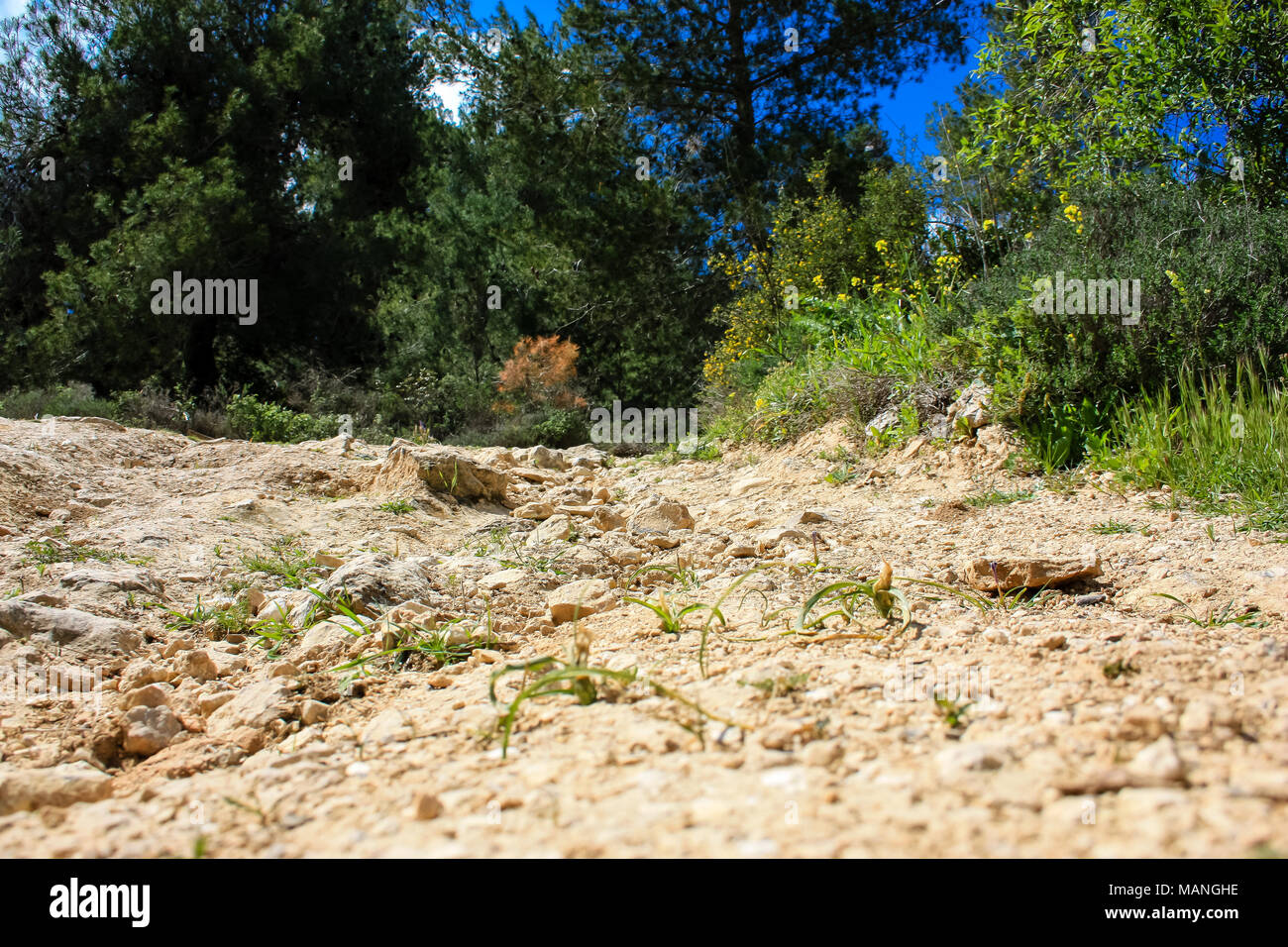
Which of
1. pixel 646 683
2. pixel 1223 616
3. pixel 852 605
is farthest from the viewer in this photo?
pixel 1223 616

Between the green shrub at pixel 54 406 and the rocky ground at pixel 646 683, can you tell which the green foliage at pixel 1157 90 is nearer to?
the rocky ground at pixel 646 683

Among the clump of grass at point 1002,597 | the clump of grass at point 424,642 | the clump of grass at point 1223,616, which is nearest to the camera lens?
the clump of grass at point 424,642

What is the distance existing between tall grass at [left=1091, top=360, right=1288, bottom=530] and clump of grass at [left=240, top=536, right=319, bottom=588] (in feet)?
12.8

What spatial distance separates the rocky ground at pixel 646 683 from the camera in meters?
1.11

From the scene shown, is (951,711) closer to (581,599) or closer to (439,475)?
(581,599)

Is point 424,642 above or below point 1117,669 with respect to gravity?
below

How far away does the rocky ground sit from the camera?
1.11 metres

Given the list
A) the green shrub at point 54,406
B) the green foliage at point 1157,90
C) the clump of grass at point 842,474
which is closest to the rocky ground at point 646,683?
the clump of grass at point 842,474

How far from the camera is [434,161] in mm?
14836

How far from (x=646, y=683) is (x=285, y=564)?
2316 mm

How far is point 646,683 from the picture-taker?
1.68 metres

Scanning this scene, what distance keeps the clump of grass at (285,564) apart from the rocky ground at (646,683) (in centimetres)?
2

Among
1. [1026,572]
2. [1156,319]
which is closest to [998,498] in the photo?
[1156,319]

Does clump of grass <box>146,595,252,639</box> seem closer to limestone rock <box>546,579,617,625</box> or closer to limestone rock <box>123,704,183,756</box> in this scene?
limestone rock <box>123,704,183,756</box>
